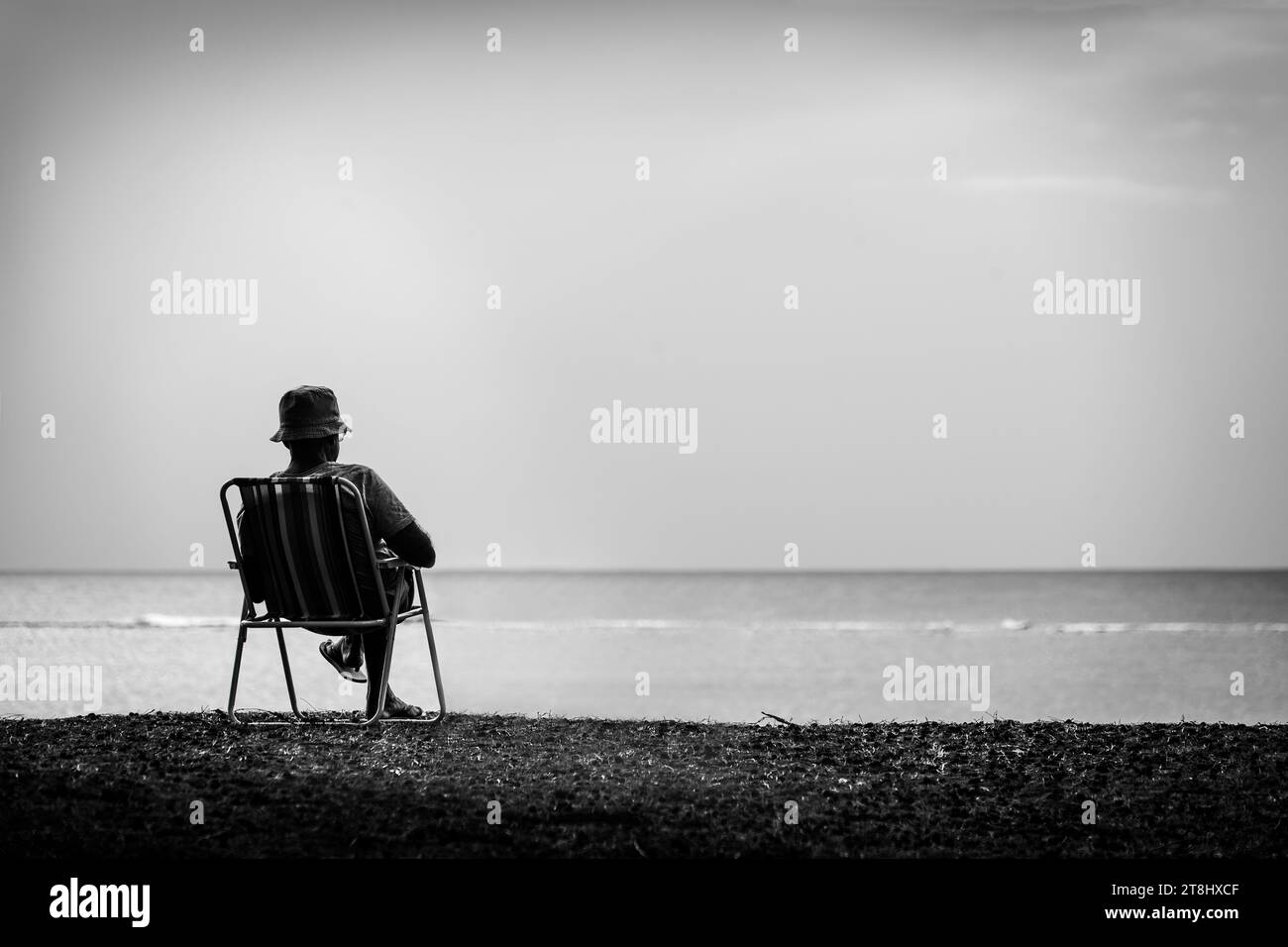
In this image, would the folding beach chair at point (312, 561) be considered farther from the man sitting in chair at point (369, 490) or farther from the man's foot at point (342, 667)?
the man's foot at point (342, 667)

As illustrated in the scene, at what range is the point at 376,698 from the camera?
4.50m

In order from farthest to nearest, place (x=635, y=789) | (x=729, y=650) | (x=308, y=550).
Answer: (x=729, y=650)
(x=308, y=550)
(x=635, y=789)

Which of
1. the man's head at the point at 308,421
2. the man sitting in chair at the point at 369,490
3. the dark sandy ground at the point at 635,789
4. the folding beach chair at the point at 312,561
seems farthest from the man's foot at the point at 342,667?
the man's head at the point at 308,421

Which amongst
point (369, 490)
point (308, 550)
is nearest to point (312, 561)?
point (308, 550)

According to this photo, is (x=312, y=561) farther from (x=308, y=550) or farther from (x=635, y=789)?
(x=635, y=789)

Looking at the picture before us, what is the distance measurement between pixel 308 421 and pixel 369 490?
0.33 metres

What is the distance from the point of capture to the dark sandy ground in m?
2.95

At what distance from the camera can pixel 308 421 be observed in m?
4.53

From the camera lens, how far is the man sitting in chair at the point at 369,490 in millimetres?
4480

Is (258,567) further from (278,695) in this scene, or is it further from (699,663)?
(699,663)

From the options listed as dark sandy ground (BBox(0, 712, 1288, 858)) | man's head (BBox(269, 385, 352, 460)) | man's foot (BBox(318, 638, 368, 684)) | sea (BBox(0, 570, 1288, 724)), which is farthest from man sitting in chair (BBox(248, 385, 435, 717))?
sea (BBox(0, 570, 1288, 724))

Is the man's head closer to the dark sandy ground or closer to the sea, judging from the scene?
the dark sandy ground

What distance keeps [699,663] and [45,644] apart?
9614 millimetres
